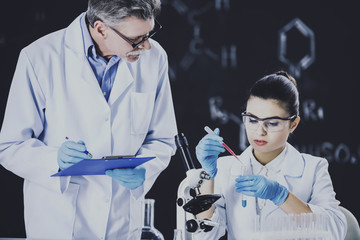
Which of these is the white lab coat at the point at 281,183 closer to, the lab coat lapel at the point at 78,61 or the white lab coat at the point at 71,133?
the white lab coat at the point at 71,133

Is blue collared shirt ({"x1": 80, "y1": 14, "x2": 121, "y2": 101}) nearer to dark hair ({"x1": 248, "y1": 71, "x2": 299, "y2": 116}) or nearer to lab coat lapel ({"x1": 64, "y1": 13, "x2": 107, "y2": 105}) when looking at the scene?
lab coat lapel ({"x1": 64, "y1": 13, "x2": 107, "y2": 105})

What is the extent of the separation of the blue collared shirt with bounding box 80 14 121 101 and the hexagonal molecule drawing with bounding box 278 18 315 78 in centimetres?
143

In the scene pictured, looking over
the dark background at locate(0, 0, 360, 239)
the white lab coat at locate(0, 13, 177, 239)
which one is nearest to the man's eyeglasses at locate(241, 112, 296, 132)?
the white lab coat at locate(0, 13, 177, 239)

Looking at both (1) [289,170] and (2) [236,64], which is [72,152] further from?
(2) [236,64]

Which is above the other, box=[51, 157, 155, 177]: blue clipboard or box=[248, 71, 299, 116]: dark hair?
box=[248, 71, 299, 116]: dark hair

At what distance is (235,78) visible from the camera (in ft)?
9.95

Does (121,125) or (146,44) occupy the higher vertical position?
(146,44)

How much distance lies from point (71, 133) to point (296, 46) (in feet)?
6.00

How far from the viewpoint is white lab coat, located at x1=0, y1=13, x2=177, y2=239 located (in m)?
1.86

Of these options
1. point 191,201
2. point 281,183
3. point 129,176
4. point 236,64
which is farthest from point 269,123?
point 236,64

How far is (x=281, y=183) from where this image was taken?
2045mm

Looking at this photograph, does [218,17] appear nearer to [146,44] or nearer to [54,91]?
[146,44]

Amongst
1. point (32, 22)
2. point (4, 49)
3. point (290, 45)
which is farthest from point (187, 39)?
point (4, 49)

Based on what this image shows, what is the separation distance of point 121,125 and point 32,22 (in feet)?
4.69
